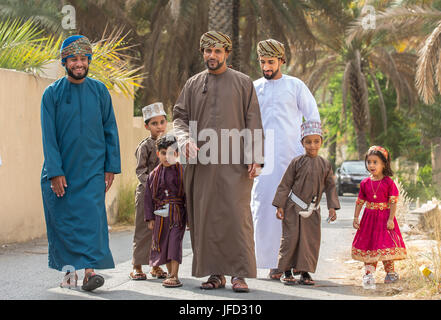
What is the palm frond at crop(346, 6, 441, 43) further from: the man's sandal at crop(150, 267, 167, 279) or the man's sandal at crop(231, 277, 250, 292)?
the man's sandal at crop(231, 277, 250, 292)

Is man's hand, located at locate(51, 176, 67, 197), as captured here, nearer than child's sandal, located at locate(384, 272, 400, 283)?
Yes

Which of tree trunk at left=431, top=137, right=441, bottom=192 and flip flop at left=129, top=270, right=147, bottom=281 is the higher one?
tree trunk at left=431, top=137, right=441, bottom=192

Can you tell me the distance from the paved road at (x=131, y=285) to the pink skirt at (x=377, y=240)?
1.16ft

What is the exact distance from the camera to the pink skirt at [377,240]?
6.68m

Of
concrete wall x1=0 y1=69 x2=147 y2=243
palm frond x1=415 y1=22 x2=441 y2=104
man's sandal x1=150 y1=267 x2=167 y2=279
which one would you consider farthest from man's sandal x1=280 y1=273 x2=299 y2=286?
palm frond x1=415 y1=22 x2=441 y2=104

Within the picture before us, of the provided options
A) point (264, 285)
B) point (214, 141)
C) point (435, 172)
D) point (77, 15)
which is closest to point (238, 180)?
point (214, 141)

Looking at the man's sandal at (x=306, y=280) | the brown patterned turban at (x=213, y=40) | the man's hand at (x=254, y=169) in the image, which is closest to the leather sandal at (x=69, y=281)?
the man's hand at (x=254, y=169)

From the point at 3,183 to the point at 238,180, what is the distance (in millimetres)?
4089

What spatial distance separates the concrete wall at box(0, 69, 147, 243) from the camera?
9406 millimetres

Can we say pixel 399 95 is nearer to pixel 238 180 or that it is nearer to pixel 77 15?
pixel 77 15

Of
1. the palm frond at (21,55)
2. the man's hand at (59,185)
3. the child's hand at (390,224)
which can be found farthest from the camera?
the palm frond at (21,55)

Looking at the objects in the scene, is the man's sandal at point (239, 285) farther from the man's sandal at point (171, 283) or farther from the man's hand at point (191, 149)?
the man's hand at point (191, 149)

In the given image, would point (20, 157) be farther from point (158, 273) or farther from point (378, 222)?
point (378, 222)

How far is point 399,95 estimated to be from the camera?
86.4 ft
